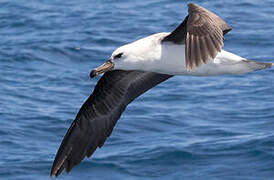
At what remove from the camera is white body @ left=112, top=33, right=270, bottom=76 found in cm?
841

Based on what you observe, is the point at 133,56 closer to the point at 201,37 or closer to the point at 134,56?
the point at 134,56

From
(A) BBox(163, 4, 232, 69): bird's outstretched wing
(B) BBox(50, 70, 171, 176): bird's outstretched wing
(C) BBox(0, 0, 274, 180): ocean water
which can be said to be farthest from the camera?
(C) BBox(0, 0, 274, 180): ocean water

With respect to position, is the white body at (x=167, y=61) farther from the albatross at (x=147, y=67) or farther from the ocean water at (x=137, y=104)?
the ocean water at (x=137, y=104)

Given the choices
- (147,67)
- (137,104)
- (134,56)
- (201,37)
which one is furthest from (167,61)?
(137,104)

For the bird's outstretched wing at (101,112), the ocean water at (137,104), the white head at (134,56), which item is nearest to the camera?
the white head at (134,56)

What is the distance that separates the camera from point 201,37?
744 cm

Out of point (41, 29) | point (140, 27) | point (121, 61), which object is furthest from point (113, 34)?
Result: point (121, 61)

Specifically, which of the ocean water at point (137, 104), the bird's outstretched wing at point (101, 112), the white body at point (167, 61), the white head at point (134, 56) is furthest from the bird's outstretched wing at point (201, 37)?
the ocean water at point (137, 104)

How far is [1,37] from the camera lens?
57.9 ft

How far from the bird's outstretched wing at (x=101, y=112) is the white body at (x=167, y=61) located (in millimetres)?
1419

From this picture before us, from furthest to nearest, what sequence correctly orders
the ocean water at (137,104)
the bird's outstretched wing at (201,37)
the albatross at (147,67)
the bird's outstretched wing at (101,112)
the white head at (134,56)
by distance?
1. the ocean water at (137,104)
2. the bird's outstretched wing at (101,112)
3. the white head at (134,56)
4. the albatross at (147,67)
5. the bird's outstretched wing at (201,37)

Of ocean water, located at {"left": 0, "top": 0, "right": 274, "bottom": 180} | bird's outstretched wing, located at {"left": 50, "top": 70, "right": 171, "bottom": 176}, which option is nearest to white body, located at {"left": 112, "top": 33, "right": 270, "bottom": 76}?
bird's outstretched wing, located at {"left": 50, "top": 70, "right": 171, "bottom": 176}

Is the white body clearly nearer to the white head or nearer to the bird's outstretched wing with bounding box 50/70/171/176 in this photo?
the white head

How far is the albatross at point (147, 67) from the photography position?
746 centimetres
